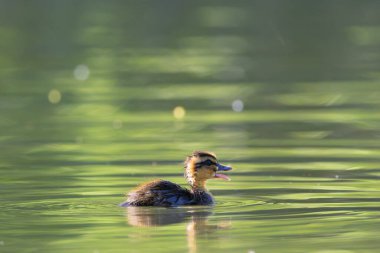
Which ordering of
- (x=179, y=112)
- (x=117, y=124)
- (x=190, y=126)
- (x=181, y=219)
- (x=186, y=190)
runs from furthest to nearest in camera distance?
(x=179, y=112) → (x=117, y=124) → (x=190, y=126) → (x=186, y=190) → (x=181, y=219)

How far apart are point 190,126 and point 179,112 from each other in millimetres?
1130

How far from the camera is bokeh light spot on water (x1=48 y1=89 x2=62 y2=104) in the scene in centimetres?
1873

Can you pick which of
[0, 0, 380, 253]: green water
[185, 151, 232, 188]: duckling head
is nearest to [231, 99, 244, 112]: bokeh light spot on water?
[0, 0, 380, 253]: green water

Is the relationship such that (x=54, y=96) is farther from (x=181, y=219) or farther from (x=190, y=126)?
(x=181, y=219)

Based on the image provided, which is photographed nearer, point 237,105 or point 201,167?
point 201,167

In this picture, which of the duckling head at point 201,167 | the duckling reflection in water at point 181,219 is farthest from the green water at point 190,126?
the duckling head at point 201,167

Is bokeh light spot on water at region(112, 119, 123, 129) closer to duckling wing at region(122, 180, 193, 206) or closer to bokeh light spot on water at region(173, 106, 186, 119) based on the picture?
bokeh light spot on water at region(173, 106, 186, 119)

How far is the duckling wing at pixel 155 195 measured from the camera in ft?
36.5

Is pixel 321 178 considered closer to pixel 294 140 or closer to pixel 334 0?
pixel 294 140

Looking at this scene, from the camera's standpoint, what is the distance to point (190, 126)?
639 inches

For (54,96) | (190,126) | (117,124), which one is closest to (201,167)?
(190,126)

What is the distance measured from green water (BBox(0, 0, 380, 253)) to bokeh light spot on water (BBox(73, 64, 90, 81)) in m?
0.06

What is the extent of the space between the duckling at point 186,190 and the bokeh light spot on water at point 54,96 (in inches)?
278

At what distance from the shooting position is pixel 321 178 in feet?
40.9
